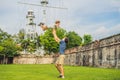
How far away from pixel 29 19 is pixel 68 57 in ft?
140

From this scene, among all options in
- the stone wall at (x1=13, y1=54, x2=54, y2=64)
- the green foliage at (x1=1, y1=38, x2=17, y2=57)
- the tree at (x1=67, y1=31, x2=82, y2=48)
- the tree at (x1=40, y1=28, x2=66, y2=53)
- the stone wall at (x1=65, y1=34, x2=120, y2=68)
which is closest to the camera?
the stone wall at (x1=65, y1=34, x2=120, y2=68)

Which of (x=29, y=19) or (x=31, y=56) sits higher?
(x=29, y=19)

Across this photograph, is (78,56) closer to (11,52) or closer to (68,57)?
(68,57)

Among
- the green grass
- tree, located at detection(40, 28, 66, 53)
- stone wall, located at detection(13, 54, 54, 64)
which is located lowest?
stone wall, located at detection(13, 54, 54, 64)

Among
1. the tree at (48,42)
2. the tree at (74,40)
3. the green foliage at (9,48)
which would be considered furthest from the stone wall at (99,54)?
the tree at (74,40)

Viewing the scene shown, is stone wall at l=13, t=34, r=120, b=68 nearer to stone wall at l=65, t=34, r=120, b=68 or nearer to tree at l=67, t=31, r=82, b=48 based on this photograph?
stone wall at l=65, t=34, r=120, b=68

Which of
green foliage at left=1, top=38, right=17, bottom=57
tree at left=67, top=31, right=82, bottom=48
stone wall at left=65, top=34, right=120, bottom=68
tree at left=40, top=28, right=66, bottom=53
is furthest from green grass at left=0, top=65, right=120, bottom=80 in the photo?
tree at left=67, top=31, right=82, bottom=48

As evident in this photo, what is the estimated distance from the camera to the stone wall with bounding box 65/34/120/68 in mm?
24830

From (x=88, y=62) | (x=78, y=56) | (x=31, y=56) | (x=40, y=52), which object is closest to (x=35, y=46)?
(x=40, y=52)

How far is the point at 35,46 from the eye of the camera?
7488 centimetres

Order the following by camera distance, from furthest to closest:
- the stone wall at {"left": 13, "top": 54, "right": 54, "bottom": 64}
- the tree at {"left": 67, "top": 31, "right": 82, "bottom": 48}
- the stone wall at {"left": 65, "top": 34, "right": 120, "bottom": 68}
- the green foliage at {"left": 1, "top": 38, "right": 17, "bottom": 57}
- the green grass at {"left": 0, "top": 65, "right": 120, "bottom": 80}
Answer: the tree at {"left": 67, "top": 31, "right": 82, "bottom": 48} < the green foliage at {"left": 1, "top": 38, "right": 17, "bottom": 57} < the stone wall at {"left": 13, "top": 54, "right": 54, "bottom": 64} < the stone wall at {"left": 65, "top": 34, "right": 120, "bottom": 68} < the green grass at {"left": 0, "top": 65, "right": 120, "bottom": 80}

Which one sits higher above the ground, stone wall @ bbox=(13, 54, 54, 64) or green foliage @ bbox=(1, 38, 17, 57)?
green foliage @ bbox=(1, 38, 17, 57)

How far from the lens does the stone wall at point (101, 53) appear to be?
2483 cm

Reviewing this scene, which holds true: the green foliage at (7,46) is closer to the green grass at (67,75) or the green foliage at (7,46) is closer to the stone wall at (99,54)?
the stone wall at (99,54)
